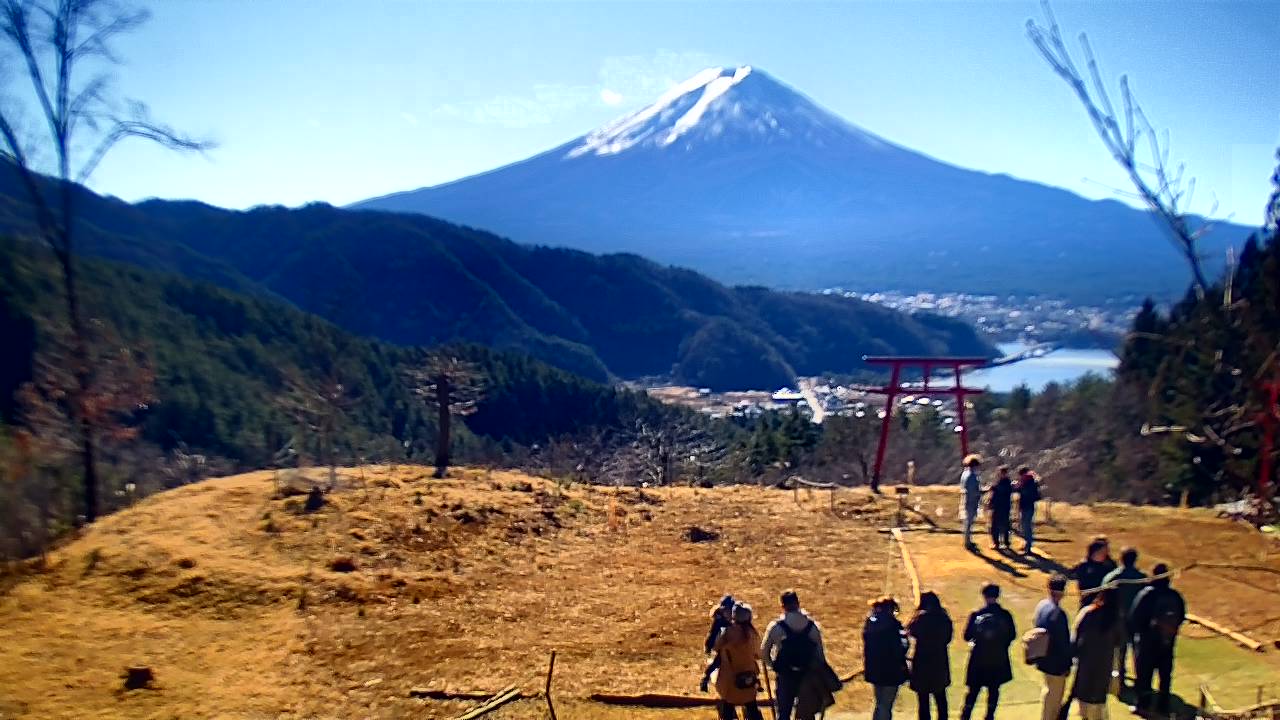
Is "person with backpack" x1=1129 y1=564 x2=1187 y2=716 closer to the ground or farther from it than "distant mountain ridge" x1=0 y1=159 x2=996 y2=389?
closer to the ground

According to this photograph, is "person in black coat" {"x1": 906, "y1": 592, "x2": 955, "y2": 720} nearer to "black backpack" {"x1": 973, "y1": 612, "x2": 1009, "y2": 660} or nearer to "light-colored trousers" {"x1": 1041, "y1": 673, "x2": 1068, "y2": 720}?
"black backpack" {"x1": 973, "y1": 612, "x2": 1009, "y2": 660}

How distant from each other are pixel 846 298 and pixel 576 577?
102 m

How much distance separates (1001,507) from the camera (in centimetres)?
999

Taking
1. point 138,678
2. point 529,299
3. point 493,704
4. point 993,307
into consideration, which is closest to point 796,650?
point 493,704

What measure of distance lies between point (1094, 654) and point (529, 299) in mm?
90455

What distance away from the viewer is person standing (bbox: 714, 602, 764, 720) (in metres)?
5.73

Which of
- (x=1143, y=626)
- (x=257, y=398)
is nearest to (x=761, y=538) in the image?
(x=1143, y=626)

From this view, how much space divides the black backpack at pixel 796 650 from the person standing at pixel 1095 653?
5.37 feet

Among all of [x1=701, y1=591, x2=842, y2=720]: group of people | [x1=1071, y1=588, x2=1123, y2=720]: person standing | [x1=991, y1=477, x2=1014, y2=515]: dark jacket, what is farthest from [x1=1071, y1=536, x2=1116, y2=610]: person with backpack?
[x1=991, y1=477, x2=1014, y2=515]: dark jacket

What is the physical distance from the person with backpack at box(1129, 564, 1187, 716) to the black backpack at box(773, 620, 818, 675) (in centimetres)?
231

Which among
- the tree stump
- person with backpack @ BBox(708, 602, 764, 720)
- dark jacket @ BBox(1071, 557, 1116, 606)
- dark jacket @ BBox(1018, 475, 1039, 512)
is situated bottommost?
the tree stump

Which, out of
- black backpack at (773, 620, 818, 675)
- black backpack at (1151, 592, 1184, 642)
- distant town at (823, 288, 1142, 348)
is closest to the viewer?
black backpack at (773, 620, 818, 675)

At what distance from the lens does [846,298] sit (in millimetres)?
108688

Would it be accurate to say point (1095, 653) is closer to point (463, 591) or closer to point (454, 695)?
point (454, 695)
